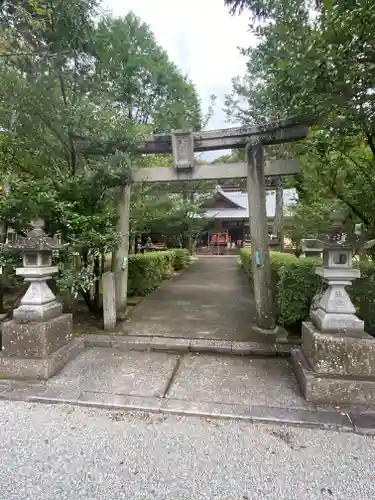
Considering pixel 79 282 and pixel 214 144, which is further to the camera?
pixel 214 144

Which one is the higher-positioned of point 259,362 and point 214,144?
point 214,144

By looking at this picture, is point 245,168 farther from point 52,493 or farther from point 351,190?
point 52,493

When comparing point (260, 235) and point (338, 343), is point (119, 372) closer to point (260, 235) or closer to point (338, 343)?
point (338, 343)

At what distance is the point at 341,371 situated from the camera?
268cm

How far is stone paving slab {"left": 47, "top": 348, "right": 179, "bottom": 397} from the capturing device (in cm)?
296

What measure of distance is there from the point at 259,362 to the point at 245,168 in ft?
10.0

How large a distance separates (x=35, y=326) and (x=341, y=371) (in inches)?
131

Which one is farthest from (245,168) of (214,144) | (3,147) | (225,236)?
(225,236)

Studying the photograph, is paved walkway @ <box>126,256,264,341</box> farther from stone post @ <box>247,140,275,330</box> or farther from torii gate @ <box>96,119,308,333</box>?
torii gate @ <box>96,119,308,333</box>

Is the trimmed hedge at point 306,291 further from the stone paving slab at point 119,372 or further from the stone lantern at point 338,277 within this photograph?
the stone paving slab at point 119,372

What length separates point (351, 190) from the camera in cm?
374

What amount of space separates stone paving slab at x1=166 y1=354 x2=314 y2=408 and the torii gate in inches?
44.6

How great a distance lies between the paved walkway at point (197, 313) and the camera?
179 inches

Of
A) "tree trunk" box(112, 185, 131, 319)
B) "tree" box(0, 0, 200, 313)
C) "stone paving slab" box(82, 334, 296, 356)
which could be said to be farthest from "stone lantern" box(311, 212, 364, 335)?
"tree trunk" box(112, 185, 131, 319)
